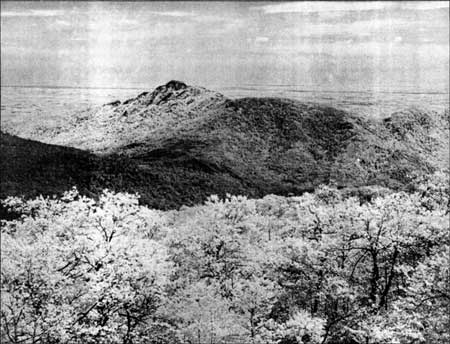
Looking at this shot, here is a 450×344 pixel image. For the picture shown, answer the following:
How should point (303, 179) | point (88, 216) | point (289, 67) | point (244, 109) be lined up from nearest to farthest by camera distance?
1. point (88, 216)
2. point (289, 67)
3. point (303, 179)
4. point (244, 109)

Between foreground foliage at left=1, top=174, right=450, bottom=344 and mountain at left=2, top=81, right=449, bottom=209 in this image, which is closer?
foreground foliage at left=1, top=174, right=450, bottom=344

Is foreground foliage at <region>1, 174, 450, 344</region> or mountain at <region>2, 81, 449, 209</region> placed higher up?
foreground foliage at <region>1, 174, 450, 344</region>

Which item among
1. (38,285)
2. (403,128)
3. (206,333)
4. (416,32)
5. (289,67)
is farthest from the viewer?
(403,128)

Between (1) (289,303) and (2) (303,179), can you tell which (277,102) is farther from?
(1) (289,303)

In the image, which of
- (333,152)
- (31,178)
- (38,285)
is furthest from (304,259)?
(333,152)
